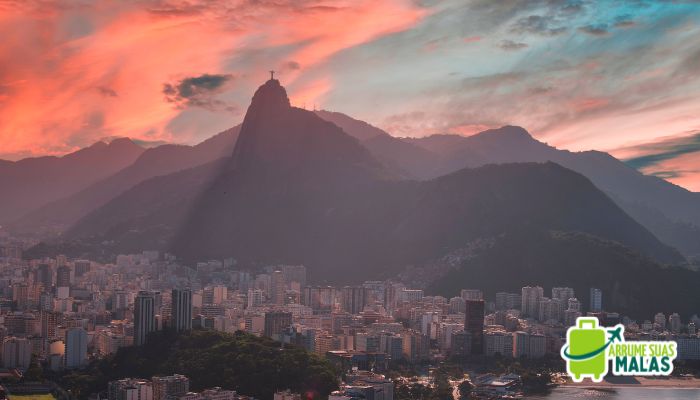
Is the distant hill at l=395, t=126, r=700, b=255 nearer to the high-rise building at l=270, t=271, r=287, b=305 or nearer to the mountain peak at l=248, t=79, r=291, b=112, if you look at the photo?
the mountain peak at l=248, t=79, r=291, b=112

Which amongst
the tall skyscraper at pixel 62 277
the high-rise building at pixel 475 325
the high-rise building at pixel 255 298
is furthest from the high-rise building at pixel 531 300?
the tall skyscraper at pixel 62 277

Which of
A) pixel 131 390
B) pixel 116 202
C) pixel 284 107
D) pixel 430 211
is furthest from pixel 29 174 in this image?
pixel 131 390

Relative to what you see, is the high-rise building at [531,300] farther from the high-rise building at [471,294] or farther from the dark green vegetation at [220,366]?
the dark green vegetation at [220,366]

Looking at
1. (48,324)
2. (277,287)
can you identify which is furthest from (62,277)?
(48,324)

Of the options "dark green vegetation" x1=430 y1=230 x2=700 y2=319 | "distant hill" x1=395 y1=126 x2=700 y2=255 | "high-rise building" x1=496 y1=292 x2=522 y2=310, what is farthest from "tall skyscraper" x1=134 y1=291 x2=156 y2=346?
"distant hill" x1=395 y1=126 x2=700 y2=255

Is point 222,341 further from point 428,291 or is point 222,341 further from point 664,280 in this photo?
point 664,280
